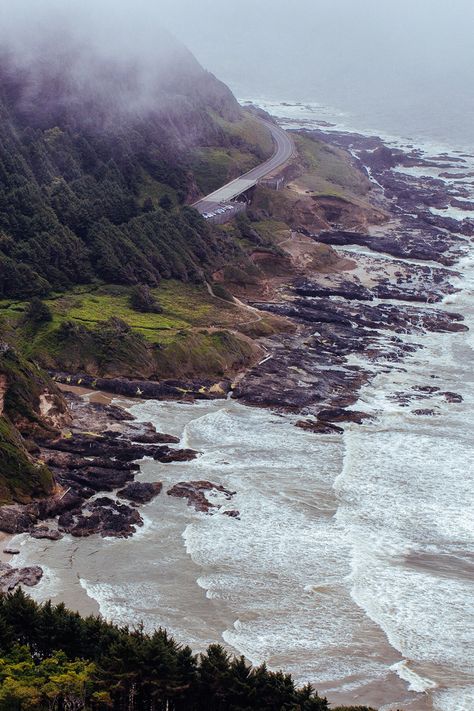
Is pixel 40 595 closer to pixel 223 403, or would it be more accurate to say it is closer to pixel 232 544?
pixel 232 544

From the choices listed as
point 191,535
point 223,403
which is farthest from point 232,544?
point 223,403

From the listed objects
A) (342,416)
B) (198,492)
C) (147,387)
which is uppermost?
(198,492)

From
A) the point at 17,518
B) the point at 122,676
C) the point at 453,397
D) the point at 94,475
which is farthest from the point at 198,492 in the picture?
the point at 453,397

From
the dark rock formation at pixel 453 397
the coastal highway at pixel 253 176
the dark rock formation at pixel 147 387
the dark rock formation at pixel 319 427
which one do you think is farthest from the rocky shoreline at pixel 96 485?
the coastal highway at pixel 253 176

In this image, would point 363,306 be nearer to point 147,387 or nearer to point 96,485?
point 147,387

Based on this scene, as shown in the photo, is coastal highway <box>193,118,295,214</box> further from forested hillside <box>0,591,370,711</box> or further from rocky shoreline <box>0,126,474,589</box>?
forested hillside <box>0,591,370,711</box>

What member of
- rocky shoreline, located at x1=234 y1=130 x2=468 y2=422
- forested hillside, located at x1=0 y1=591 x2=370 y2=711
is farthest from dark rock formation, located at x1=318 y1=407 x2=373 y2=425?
forested hillside, located at x1=0 y1=591 x2=370 y2=711
